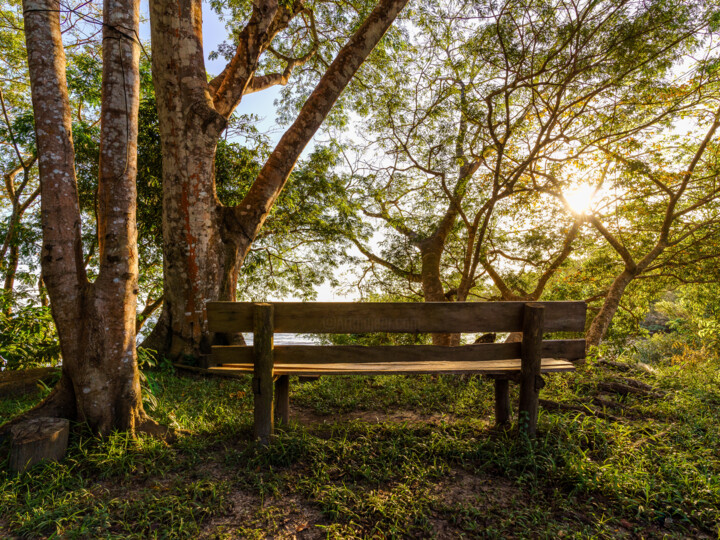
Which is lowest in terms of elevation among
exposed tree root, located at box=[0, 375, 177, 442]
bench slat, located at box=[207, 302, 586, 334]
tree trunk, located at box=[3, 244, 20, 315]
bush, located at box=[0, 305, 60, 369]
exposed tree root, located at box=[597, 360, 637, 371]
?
exposed tree root, located at box=[597, 360, 637, 371]

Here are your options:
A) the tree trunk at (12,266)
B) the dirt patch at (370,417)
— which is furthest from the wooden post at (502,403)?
the tree trunk at (12,266)

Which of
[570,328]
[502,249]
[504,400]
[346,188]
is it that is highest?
[346,188]

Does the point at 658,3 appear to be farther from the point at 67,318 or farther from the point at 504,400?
the point at 67,318

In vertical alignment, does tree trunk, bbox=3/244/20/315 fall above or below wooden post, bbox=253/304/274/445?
above

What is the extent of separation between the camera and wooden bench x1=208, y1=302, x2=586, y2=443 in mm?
2762

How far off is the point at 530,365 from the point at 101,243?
151 inches

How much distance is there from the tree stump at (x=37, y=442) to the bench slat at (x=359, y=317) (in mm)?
1354

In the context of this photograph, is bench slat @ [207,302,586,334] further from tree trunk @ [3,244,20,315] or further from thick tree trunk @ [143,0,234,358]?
tree trunk @ [3,244,20,315]

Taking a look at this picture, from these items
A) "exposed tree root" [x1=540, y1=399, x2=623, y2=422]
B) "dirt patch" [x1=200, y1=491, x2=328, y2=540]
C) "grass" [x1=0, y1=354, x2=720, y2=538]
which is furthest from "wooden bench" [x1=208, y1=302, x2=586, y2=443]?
"exposed tree root" [x1=540, y1=399, x2=623, y2=422]

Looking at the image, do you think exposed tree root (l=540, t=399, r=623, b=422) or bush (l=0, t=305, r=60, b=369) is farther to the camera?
bush (l=0, t=305, r=60, b=369)

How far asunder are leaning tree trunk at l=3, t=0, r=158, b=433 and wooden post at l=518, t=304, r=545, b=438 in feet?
10.4

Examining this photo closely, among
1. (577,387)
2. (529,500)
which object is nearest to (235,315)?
(529,500)

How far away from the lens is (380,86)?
28.9ft

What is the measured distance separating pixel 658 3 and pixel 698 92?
2922 mm
